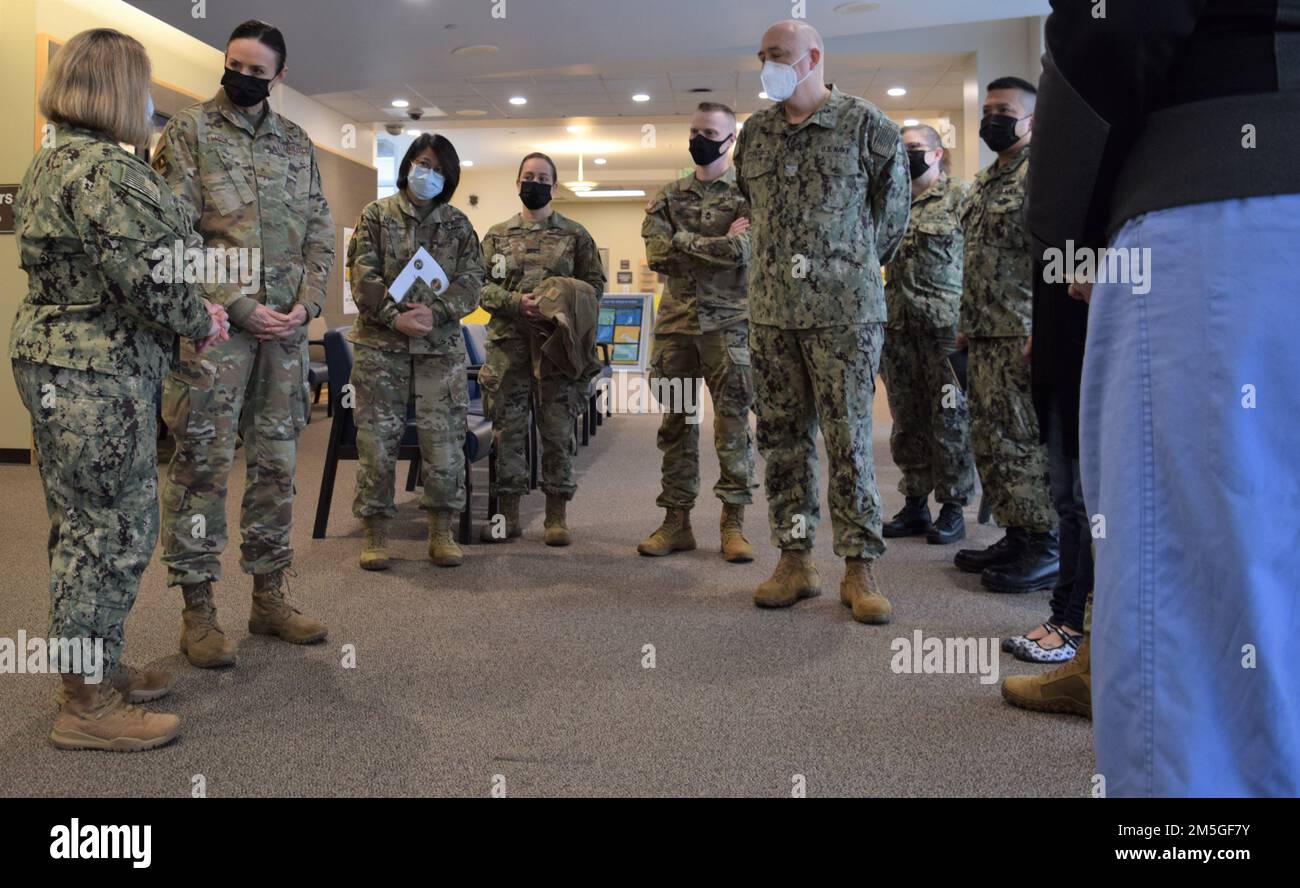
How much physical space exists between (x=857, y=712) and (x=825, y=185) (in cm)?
151

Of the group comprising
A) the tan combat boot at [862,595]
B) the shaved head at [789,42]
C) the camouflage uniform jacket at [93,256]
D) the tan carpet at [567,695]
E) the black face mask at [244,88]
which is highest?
the shaved head at [789,42]

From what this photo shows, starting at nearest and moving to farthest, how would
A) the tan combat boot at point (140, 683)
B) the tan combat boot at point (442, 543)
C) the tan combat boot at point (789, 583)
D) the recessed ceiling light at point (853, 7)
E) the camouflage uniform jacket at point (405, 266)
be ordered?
the tan combat boot at point (140, 683), the tan combat boot at point (789, 583), the camouflage uniform jacket at point (405, 266), the tan combat boot at point (442, 543), the recessed ceiling light at point (853, 7)

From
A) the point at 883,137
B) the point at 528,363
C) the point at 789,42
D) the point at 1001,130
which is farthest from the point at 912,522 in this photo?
the point at 789,42

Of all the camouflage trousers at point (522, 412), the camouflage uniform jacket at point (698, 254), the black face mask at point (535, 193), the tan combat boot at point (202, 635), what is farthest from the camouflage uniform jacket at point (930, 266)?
the tan combat boot at point (202, 635)

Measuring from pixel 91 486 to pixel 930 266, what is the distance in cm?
313

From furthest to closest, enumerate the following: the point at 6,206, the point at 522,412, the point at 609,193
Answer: the point at 609,193
the point at 6,206
the point at 522,412

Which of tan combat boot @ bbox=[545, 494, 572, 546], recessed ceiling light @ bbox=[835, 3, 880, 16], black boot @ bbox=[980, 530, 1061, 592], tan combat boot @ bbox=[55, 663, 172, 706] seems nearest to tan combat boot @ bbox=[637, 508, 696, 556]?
tan combat boot @ bbox=[545, 494, 572, 546]

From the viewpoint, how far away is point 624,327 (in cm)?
899

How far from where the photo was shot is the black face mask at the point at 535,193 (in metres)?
4.06

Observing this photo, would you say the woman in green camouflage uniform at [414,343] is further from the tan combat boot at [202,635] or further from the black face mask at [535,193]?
the tan combat boot at [202,635]

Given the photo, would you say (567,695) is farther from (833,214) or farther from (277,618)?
(833,214)

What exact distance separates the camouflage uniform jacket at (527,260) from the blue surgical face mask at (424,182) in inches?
19.0

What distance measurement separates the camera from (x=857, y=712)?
2.18 meters
